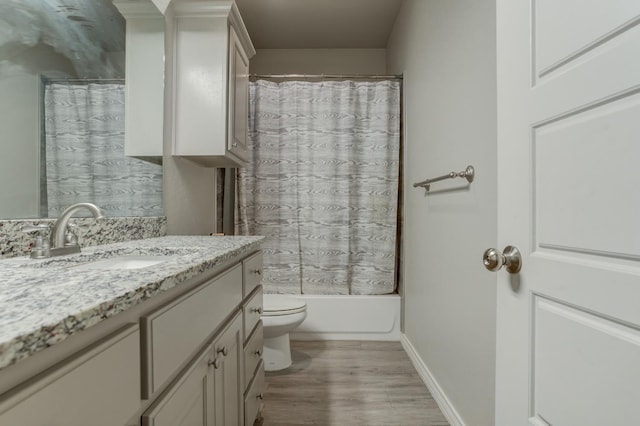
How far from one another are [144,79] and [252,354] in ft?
4.26

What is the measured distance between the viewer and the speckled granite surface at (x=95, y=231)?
0.89 meters

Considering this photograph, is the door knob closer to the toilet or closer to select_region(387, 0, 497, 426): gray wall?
select_region(387, 0, 497, 426): gray wall

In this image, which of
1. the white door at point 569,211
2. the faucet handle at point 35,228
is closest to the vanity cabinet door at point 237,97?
the faucet handle at point 35,228

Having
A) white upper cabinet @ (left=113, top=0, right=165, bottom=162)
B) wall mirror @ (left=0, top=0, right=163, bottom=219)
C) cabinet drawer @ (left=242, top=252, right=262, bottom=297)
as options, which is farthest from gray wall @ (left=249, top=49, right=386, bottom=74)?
cabinet drawer @ (left=242, top=252, right=262, bottom=297)

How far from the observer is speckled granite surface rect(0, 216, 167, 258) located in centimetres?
89

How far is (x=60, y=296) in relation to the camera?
476mm

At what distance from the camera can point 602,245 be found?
0.52 meters

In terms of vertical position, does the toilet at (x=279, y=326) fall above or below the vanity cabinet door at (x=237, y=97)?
below

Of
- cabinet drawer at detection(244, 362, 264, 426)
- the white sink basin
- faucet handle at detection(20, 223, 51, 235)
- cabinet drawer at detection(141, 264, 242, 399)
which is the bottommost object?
cabinet drawer at detection(244, 362, 264, 426)

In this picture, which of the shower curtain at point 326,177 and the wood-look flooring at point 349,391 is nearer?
the wood-look flooring at point 349,391

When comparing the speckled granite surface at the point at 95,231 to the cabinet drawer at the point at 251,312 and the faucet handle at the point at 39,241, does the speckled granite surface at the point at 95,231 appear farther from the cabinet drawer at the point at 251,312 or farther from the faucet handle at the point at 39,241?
the cabinet drawer at the point at 251,312

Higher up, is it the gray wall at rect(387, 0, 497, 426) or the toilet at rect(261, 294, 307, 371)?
the gray wall at rect(387, 0, 497, 426)

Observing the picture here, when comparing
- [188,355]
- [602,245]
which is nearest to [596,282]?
[602,245]

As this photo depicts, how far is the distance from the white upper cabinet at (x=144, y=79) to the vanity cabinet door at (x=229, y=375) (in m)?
0.91
